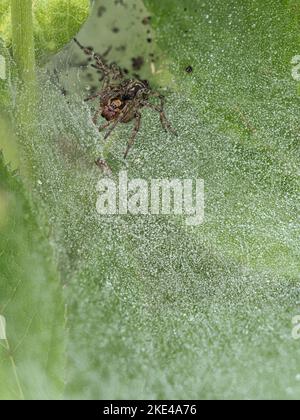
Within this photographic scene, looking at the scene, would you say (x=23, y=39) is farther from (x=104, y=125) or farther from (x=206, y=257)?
(x=206, y=257)

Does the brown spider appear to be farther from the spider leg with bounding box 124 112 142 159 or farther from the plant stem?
the plant stem

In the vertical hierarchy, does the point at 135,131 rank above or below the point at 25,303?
above

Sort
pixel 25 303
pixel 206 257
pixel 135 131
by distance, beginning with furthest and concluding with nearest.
A: pixel 135 131
pixel 206 257
pixel 25 303

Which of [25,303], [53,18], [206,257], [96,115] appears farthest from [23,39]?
[206,257]

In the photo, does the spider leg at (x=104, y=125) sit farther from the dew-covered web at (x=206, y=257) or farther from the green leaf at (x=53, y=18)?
the green leaf at (x=53, y=18)

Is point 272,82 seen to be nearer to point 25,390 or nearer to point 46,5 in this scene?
point 46,5

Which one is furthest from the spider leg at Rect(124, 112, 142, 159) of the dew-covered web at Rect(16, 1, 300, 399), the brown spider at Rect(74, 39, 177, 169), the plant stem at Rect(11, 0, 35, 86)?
the plant stem at Rect(11, 0, 35, 86)

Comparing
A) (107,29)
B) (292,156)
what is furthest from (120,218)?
(107,29)
